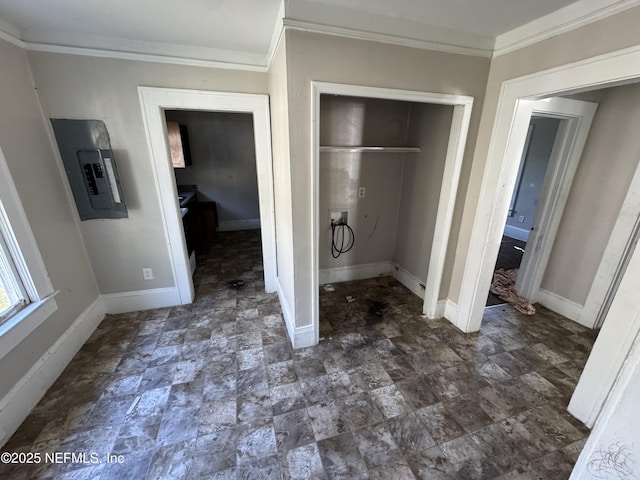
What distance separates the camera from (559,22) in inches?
60.6

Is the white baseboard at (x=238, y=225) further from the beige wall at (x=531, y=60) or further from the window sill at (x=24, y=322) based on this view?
the beige wall at (x=531, y=60)

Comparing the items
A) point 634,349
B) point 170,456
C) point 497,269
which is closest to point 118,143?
point 170,456

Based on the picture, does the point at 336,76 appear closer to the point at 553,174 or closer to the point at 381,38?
the point at 381,38

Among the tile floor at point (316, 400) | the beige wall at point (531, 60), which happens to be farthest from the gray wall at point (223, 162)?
the beige wall at point (531, 60)

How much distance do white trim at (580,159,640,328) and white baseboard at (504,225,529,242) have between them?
291 centimetres

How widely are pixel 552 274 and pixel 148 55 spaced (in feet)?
14.5

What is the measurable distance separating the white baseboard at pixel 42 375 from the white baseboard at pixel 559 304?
4510mm

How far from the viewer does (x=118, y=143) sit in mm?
2256

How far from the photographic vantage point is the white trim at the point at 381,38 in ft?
5.04

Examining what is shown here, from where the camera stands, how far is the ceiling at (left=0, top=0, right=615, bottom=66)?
60.1 inches

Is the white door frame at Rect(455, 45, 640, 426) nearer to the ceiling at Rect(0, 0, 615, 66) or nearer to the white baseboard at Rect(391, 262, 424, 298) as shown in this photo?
the ceiling at Rect(0, 0, 615, 66)

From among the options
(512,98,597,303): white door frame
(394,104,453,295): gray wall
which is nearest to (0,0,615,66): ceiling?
(512,98,597,303): white door frame

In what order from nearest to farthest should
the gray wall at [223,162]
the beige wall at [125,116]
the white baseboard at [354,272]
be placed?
the beige wall at [125,116] < the white baseboard at [354,272] < the gray wall at [223,162]

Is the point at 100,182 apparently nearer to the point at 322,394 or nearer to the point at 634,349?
the point at 322,394
